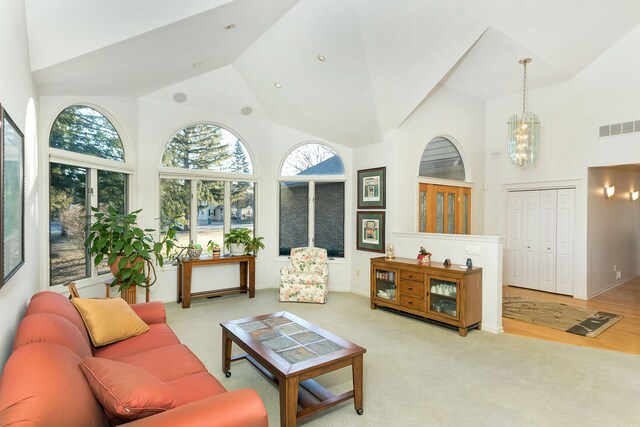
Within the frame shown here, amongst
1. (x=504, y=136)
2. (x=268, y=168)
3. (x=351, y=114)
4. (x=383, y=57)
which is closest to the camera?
(x=383, y=57)

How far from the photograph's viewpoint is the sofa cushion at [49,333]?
1718 mm

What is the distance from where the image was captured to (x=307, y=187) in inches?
253

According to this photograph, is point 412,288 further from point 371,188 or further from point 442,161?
point 442,161

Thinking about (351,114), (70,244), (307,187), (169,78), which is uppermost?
(169,78)

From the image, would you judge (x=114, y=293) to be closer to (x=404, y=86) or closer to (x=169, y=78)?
(x=169, y=78)

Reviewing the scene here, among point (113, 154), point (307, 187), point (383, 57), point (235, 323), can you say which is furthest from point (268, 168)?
point (235, 323)

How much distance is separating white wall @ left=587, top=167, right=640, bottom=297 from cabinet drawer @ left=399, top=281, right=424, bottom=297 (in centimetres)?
342

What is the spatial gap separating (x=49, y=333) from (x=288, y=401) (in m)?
1.34

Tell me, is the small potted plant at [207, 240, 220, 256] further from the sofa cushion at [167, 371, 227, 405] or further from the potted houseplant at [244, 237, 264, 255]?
the sofa cushion at [167, 371, 227, 405]

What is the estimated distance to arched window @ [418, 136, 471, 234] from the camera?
19.7 ft

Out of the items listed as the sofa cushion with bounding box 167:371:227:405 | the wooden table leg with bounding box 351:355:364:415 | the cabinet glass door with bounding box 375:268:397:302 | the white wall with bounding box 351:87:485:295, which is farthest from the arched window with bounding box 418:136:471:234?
the sofa cushion with bounding box 167:371:227:405

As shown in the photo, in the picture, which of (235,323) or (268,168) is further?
(268,168)

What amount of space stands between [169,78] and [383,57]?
2.78 metres

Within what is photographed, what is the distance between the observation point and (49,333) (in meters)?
1.79
